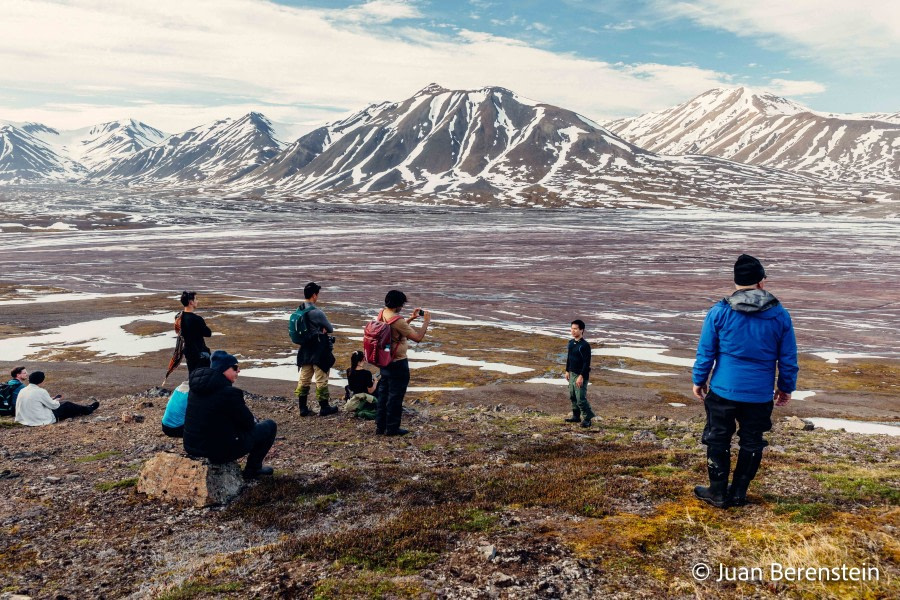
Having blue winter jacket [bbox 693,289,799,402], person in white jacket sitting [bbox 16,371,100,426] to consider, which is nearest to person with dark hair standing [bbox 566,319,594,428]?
blue winter jacket [bbox 693,289,799,402]

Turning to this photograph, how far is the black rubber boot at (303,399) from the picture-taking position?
48.2ft

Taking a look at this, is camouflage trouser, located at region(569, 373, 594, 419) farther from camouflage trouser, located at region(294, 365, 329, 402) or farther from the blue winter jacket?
the blue winter jacket

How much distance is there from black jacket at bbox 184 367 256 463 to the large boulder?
25 centimetres

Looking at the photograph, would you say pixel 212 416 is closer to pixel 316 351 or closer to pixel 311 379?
pixel 316 351

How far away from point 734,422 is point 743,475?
91 cm

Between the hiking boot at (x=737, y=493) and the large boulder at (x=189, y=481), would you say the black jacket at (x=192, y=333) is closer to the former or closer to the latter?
the large boulder at (x=189, y=481)

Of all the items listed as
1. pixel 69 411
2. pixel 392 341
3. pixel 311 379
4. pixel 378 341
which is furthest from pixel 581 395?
pixel 69 411

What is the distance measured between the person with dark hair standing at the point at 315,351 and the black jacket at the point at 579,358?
19.5 feet

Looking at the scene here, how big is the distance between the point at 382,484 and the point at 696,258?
247ft

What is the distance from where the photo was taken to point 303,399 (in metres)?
15.0

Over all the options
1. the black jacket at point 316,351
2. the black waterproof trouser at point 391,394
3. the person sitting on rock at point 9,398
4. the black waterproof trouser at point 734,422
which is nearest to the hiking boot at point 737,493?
the black waterproof trouser at point 734,422

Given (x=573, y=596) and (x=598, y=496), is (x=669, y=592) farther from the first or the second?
(x=598, y=496)

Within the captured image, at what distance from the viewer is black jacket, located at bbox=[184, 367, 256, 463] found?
8.65 m

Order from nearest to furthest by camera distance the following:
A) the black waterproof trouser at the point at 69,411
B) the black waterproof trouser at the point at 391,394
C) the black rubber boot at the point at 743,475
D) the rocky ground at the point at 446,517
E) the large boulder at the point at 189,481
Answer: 1. the rocky ground at the point at 446,517
2. the black rubber boot at the point at 743,475
3. the large boulder at the point at 189,481
4. the black waterproof trouser at the point at 391,394
5. the black waterproof trouser at the point at 69,411
